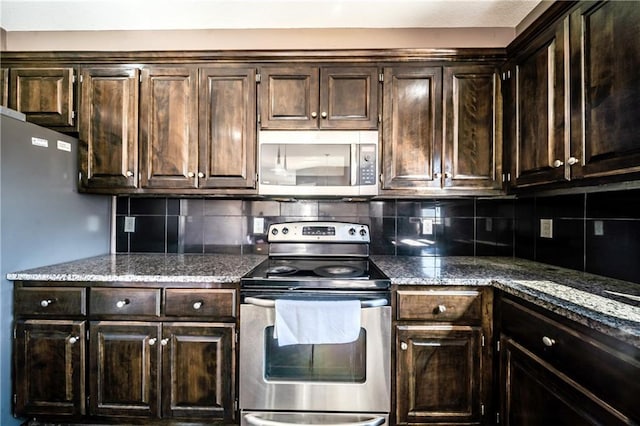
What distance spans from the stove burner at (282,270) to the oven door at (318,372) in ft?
0.61

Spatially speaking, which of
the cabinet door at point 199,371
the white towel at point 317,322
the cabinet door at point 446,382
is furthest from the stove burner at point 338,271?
the cabinet door at point 199,371

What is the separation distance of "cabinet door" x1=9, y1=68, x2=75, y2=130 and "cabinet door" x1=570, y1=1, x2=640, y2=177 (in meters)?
2.79

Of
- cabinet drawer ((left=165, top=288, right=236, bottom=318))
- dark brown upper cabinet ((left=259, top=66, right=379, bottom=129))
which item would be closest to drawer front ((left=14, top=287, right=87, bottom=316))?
cabinet drawer ((left=165, top=288, right=236, bottom=318))

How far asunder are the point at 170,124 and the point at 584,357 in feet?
7.49

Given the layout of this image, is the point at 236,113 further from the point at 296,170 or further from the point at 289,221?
the point at 289,221

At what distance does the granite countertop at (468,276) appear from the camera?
3.25 feet

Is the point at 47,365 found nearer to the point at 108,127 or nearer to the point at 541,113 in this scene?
the point at 108,127

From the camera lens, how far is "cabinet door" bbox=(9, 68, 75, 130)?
191 cm

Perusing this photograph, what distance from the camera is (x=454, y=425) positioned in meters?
1.50

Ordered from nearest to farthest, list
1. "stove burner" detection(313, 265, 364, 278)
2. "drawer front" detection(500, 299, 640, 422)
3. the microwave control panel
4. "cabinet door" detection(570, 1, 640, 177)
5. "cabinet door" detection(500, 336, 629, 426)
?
"drawer front" detection(500, 299, 640, 422), "cabinet door" detection(500, 336, 629, 426), "cabinet door" detection(570, 1, 640, 177), "stove burner" detection(313, 265, 364, 278), the microwave control panel

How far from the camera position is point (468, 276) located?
60.5 inches

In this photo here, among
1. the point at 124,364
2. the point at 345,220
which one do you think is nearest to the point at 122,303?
the point at 124,364

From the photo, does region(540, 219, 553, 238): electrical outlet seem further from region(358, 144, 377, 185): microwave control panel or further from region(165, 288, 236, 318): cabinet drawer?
region(165, 288, 236, 318): cabinet drawer

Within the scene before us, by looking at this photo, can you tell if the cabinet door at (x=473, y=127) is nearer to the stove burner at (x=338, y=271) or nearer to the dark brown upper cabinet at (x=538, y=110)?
the dark brown upper cabinet at (x=538, y=110)
